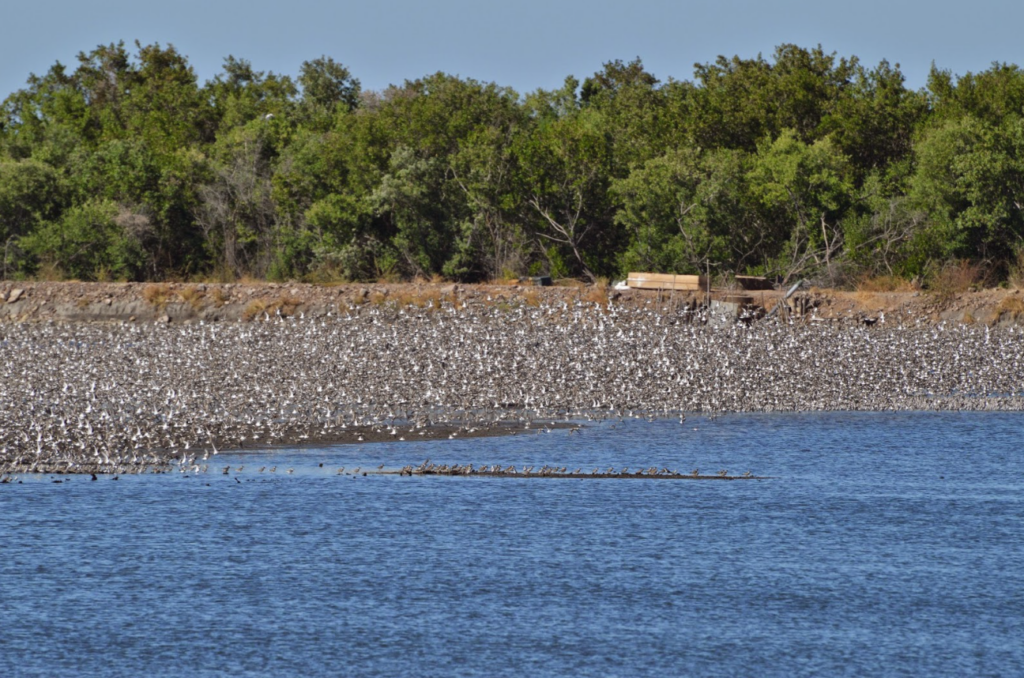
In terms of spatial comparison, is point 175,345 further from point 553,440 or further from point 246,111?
point 246,111

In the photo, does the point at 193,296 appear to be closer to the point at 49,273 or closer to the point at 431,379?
the point at 49,273

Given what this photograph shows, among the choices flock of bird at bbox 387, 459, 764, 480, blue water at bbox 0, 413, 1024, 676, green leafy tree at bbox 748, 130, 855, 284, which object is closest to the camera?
blue water at bbox 0, 413, 1024, 676

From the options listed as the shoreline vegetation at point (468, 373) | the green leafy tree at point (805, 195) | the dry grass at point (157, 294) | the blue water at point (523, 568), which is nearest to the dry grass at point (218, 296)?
the dry grass at point (157, 294)

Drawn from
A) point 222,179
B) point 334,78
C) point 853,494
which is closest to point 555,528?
point 853,494

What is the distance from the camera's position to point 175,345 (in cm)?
3866

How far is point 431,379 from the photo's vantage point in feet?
103

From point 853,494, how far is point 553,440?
615 cm

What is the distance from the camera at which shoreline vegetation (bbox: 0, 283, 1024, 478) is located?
25.0 metres

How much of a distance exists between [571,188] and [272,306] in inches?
531

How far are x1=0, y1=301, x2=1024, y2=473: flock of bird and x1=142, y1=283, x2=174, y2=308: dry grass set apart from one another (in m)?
10.2

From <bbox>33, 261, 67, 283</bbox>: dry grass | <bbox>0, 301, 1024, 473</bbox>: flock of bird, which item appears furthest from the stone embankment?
<bbox>0, 301, 1024, 473</bbox>: flock of bird

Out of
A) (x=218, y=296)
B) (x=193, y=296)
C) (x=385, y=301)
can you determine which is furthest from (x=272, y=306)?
(x=385, y=301)

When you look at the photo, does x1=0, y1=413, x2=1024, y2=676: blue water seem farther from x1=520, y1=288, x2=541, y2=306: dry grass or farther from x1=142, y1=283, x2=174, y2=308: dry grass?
x1=142, y1=283, x2=174, y2=308: dry grass

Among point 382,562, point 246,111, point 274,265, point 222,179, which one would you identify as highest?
point 246,111
